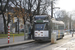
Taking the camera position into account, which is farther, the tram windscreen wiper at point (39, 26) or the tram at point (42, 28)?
the tram windscreen wiper at point (39, 26)

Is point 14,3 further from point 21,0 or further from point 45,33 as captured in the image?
point 45,33

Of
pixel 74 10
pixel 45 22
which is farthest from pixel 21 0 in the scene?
pixel 74 10

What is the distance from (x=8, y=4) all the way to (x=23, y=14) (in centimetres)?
425

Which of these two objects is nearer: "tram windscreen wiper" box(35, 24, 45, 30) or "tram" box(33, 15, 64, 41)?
"tram" box(33, 15, 64, 41)

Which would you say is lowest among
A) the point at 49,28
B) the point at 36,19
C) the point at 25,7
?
the point at 49,28

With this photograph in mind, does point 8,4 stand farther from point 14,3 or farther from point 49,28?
point 49,28

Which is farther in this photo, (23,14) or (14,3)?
(23,14)

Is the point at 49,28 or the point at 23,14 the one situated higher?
the point at 23,14

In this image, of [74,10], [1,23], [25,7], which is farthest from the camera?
[74,10]

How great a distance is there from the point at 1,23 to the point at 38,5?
18.9 m

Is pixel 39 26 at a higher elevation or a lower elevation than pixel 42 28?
higher

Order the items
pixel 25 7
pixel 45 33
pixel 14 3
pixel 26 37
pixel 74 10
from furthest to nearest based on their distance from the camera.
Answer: pixel 74 10
pixel 25 7
pixel 14 3
pixel 26 37
pixel 45 33

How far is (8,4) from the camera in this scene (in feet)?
99.1

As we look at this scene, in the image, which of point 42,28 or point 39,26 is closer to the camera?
point 42,28
